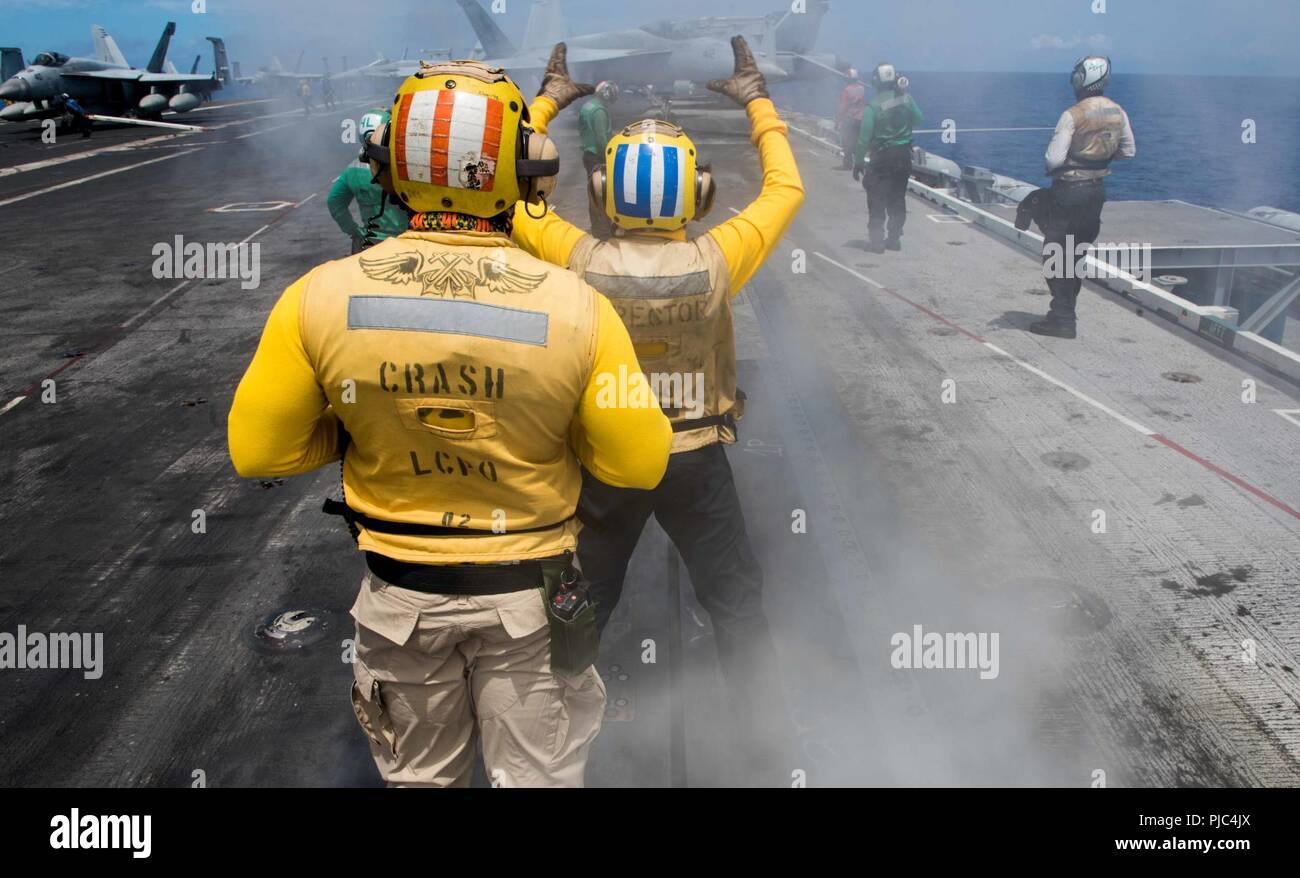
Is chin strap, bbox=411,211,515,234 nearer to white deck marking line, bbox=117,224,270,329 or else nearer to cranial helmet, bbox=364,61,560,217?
cranial helmet, bbox=364,61,560,217

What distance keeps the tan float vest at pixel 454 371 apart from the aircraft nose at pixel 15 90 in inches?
1525

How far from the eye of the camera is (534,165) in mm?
2111

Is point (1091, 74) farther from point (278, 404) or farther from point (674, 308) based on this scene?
point (278, 404)

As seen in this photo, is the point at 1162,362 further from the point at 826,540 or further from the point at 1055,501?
the point at 826,540

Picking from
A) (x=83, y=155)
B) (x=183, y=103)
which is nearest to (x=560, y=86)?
(x=83, y=155)

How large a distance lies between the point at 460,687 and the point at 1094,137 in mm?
7847

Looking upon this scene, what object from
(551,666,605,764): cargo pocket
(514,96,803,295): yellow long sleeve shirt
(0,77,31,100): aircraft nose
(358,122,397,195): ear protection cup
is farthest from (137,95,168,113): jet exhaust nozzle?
(551,666,605,764): cargo pocket

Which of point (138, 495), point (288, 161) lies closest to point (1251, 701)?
point (138, 495)

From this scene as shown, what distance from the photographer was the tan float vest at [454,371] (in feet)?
6.32

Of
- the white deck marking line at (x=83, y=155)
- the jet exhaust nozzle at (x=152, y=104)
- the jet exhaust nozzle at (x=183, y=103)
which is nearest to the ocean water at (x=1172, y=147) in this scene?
the white deck marking line at (x=83, y=155)

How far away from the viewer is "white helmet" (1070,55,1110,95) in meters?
7.79

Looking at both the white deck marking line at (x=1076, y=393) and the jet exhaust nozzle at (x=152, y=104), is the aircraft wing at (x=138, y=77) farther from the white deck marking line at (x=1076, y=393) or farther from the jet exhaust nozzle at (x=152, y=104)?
the white deck marking line at (x=1076, y=393)

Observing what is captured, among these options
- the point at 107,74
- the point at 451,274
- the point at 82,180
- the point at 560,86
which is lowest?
the point at 451,274
